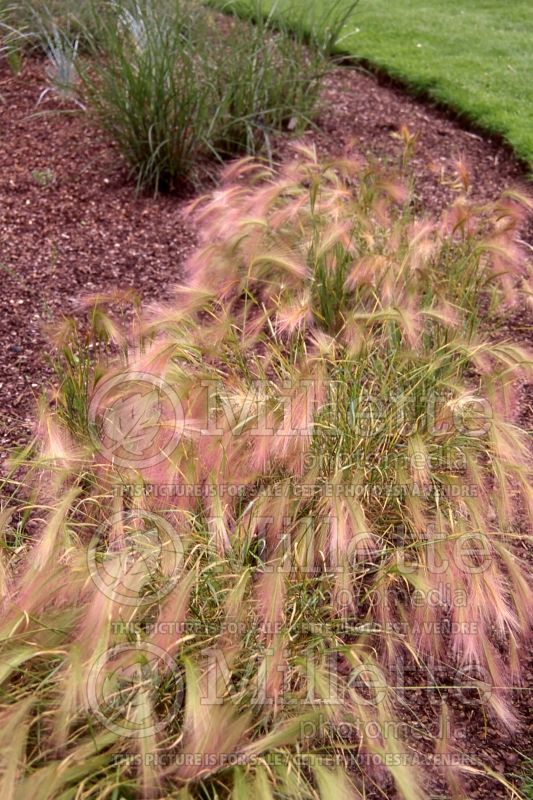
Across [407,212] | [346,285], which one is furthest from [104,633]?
[407,212]

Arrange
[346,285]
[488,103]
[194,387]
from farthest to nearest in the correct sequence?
1. [488,103]
2. [346,285]
3. [194,387]

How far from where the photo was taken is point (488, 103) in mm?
4520

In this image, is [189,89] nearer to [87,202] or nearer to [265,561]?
[87,202]

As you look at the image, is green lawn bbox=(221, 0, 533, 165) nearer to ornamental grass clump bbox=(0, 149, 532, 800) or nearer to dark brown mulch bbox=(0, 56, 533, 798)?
dark brown mulch bbox=(0, 56, 533, 798)

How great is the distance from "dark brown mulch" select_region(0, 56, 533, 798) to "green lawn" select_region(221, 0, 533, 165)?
14 centimetres

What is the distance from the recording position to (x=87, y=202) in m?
3.64

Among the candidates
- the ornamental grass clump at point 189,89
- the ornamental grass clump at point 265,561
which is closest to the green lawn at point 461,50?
the ornamental grass clump at point 189,89

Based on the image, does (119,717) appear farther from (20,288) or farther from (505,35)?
(505,35)

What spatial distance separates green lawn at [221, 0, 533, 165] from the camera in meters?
4.50

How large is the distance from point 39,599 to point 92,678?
0.23 metres

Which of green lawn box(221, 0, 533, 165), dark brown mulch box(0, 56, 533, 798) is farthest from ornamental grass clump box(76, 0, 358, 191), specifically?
green lawn box(221, 0, 533, 165)

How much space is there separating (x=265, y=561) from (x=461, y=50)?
173 inches

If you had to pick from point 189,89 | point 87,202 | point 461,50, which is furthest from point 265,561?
point 461,50

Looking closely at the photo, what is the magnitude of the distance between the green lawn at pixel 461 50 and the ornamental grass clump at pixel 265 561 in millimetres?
2134
